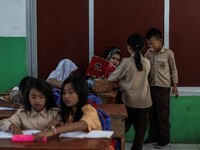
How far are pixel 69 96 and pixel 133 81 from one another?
5.86ft

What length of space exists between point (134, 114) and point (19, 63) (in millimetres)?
1563

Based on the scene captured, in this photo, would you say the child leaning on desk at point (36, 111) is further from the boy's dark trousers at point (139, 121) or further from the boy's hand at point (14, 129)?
the boy's dark trousers at point (139, 121)

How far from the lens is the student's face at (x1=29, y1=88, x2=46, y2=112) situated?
316 centimetres

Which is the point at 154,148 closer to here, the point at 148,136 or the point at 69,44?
the point at 148,136

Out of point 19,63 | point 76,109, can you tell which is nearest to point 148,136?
point 19,63

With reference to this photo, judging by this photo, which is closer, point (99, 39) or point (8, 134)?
point (8, 134)

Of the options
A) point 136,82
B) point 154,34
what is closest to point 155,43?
point 154,34

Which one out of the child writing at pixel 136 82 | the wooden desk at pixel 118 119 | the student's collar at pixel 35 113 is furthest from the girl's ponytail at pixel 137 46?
the student's collar at pixel 35 113

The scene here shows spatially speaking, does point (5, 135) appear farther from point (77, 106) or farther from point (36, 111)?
point (77, 106)

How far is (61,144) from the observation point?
8.64 feet

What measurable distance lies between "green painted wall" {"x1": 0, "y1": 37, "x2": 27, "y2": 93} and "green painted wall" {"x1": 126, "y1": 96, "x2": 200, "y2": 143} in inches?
74.0

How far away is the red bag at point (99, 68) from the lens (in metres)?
5.23

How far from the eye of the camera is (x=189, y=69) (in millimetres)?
5523

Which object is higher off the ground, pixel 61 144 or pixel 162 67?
pixel 162 67
